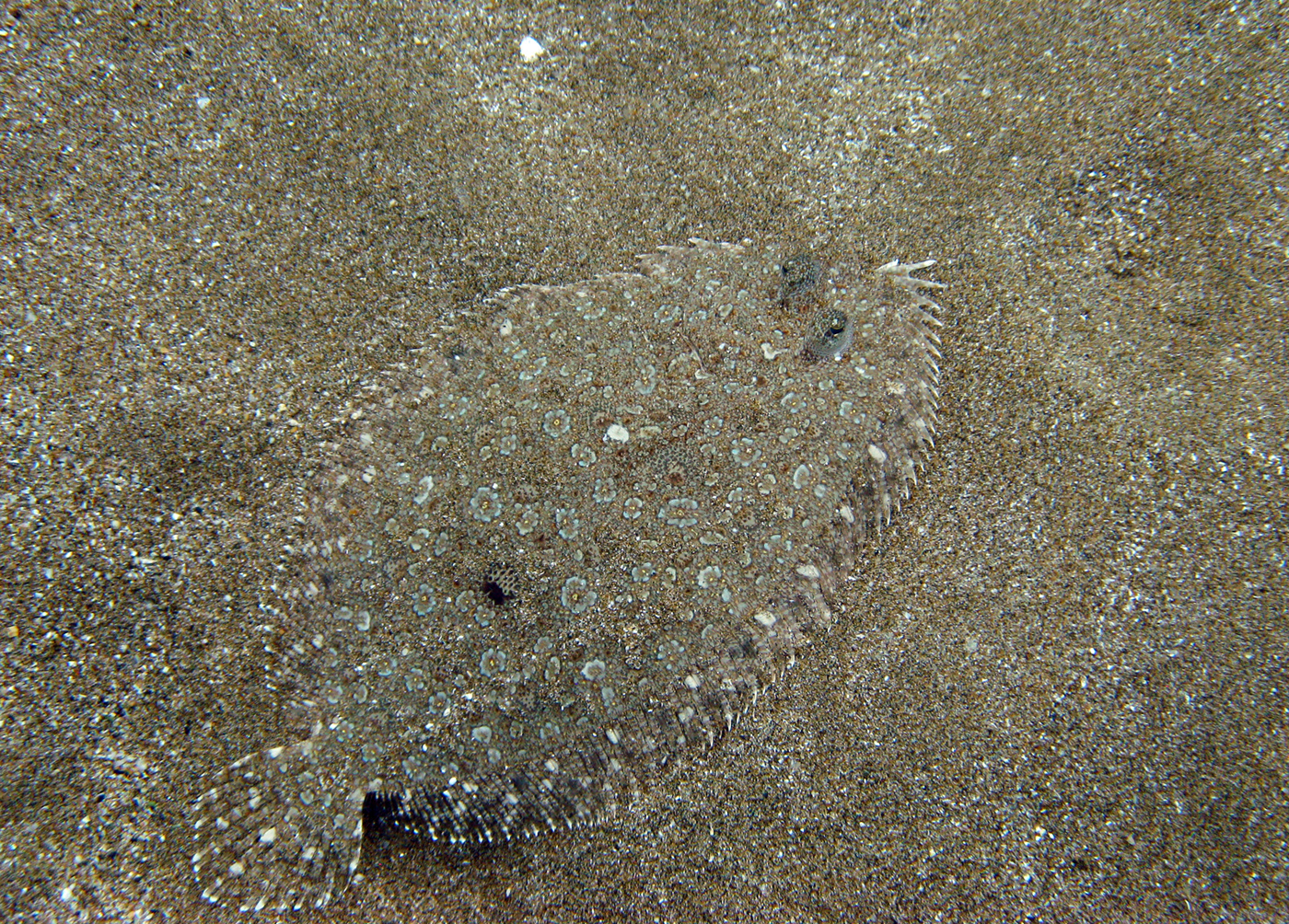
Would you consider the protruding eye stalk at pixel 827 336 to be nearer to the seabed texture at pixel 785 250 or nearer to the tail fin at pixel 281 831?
the seabed texture at pixel 785 250

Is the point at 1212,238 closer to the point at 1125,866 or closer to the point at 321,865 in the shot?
the point at 1125,866

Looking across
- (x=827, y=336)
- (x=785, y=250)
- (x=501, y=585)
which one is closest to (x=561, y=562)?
(x=501, y=585)

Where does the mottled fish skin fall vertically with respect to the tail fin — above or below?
above

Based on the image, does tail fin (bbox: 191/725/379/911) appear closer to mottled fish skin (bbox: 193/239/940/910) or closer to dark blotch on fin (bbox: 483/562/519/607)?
mottled fish skin (bbox: 193/239/940/910)

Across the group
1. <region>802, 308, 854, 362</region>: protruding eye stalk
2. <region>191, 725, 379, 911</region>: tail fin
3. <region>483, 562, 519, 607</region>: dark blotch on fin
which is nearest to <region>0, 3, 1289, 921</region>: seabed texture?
<region>191, 725, 379, 911</region>: tail fin

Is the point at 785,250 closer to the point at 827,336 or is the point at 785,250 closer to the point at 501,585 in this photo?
the point at 827,336

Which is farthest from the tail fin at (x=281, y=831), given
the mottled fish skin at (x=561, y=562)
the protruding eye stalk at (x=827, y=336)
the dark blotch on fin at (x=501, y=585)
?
the protruding eye stalk at (x=827, y=336)
